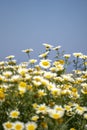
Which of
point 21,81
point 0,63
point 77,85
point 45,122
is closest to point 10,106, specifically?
point 21,81

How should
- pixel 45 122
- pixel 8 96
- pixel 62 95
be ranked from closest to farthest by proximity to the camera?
pixel 45 122 < pixel 8 96 < pixel 62 95

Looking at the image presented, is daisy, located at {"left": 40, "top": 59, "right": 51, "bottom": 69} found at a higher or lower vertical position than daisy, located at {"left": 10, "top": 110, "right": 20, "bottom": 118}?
higher

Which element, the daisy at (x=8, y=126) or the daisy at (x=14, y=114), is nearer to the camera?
the daisy at (x=8, y=126)

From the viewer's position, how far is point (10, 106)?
13.4 ft

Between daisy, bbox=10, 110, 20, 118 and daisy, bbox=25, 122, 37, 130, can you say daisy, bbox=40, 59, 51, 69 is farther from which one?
daisy, bbox=25, 122, 37, 130

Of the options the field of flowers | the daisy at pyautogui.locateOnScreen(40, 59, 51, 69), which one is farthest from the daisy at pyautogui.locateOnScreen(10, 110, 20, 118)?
the daisy at pyautogui.locateOnScreen(40, 59, 51, 69)

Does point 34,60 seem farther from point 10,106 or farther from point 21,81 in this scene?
point 10,106

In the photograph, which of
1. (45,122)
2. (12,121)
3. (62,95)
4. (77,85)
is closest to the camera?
(45,122)

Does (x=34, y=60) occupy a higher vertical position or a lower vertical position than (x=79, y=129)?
higher

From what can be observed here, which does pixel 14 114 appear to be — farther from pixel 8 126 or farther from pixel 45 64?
pixel 45 64

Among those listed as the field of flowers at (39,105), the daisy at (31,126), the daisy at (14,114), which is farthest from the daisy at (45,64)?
the daisy at (31,126)

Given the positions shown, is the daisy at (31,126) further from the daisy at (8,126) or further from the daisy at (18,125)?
the daisy at (8,126)

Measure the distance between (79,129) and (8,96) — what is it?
2.74 feet

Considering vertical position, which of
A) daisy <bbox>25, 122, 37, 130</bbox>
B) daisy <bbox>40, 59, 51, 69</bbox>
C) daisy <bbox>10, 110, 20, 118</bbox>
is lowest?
daisy <bbox>25, 122, 37, 130</bbox>
